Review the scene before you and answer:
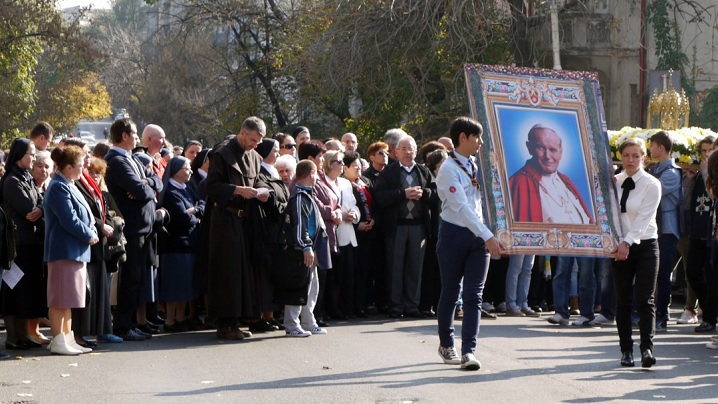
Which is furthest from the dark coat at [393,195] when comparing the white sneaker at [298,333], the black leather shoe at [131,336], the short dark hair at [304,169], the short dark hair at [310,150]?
the black leather shoe at [131,336]

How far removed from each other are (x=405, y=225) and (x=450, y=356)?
4.55 m

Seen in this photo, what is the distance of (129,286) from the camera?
13156 millimetres

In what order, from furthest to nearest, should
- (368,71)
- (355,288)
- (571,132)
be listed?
(368,71) < (355,288) < (571,132)

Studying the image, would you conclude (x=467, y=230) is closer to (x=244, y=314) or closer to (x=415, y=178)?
(x=244, y=314)

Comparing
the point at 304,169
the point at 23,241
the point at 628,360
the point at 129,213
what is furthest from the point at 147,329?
the point at 628,360

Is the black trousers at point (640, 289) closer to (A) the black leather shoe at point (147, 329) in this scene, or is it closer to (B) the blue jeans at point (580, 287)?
(B) the blue jeans at point (580, 287)

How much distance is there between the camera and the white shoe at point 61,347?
11.9 meters

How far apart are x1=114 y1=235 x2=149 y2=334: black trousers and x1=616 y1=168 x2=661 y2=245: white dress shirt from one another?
194 inches

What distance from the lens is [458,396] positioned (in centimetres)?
940

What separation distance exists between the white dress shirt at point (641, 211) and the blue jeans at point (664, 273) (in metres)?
3.17

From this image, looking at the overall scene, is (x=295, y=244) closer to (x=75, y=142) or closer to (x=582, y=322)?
(x=75, y=142)

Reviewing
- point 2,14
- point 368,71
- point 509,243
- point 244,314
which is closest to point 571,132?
point 509,243

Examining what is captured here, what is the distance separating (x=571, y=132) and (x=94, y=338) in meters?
5.30

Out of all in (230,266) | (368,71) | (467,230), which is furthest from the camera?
(368,71)
